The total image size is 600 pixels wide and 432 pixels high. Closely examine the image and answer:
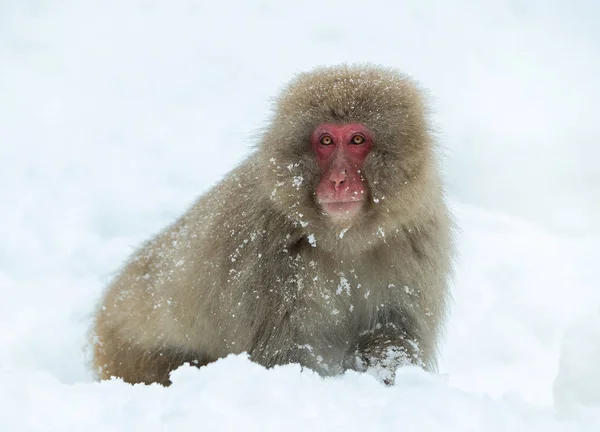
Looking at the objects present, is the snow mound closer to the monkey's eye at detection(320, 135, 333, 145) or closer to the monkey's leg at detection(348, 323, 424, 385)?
the monkey's leg at detection(348, 323, 424, 385)

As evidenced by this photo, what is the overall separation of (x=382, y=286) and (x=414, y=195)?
1.57 feet

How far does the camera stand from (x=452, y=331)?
5.18 m

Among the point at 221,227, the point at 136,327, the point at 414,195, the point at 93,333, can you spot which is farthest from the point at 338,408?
the point at 93,333

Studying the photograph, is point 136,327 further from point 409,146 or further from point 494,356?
point 494,356

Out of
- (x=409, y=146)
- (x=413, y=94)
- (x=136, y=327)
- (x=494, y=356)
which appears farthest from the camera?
(x=494, y=356)

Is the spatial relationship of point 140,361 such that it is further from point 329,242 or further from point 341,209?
point 341,209

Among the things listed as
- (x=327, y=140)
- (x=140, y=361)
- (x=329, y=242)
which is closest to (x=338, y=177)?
(x=327, y=140)

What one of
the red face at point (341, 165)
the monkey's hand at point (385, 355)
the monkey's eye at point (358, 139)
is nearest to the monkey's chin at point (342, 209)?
the red face at point (341, 165)

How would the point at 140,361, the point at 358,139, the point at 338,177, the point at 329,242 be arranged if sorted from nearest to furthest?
the point at 338,177, the point at 358,139, the point at 329,242, the point at 140,361

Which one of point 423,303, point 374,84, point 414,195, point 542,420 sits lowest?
point 542,420

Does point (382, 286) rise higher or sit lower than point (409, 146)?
lower

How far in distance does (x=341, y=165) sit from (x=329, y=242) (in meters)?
0.36

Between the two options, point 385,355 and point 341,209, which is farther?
point 385,355

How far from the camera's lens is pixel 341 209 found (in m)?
3.09
